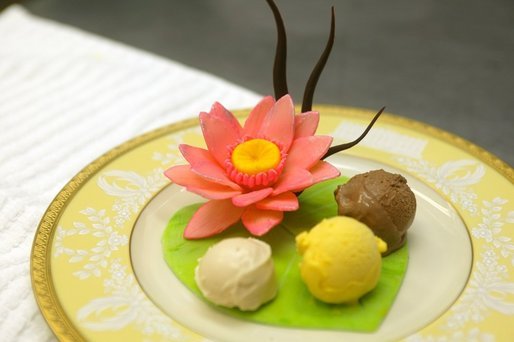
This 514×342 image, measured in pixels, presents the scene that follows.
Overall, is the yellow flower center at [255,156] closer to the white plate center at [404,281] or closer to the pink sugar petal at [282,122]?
the pink sugar petal at [282,122]

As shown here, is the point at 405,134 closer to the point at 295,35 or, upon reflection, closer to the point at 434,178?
the point at 434,178

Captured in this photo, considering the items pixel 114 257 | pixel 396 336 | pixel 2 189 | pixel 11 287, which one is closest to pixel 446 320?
pixel 396 336

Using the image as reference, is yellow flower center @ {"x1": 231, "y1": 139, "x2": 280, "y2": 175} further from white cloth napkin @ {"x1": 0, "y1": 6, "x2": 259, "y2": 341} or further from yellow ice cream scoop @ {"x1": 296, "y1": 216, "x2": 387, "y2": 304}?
white cloth napkin @ {"x1": 0, "y1": 6, "x2": 259, "y2": 341}

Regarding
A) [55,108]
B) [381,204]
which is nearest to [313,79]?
[381,204]

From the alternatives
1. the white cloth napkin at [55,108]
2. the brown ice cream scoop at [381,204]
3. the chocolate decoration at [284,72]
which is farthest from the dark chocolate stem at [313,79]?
the white cloth napkin at [55,108]

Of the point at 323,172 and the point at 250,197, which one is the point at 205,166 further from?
the point at 323,172

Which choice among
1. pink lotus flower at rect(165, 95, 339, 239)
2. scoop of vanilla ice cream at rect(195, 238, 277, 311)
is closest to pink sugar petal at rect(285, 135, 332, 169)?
pink lotus flower at rect(165, 95, 339, 239)
